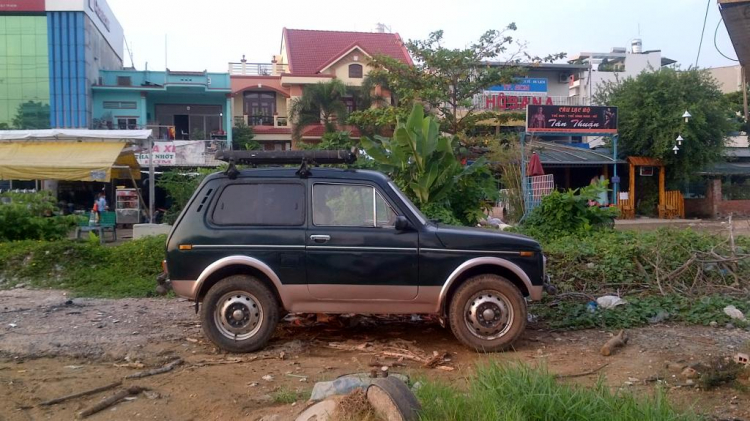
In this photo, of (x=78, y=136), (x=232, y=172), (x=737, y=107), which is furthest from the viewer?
(x=737, y=107)

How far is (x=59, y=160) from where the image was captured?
1559 cm

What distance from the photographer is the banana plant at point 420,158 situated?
10555 mm

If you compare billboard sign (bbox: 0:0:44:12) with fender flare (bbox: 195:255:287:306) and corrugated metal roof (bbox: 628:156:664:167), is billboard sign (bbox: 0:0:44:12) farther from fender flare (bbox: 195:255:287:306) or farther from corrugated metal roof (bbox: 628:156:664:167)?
fender flare (bbox: 195:255:287:306)

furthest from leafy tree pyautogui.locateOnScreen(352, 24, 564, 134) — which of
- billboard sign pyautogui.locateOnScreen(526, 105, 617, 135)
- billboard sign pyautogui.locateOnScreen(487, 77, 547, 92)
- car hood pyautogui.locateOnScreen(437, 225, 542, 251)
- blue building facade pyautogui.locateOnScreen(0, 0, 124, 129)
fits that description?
car hood pyautogui.locateOnScreen(437, 225, 542, 251)

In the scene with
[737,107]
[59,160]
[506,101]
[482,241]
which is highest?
[506,101]

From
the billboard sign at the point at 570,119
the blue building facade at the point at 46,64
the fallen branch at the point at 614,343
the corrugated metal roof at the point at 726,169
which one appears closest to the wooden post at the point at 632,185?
the corrugated metal roof at the point at 726,169

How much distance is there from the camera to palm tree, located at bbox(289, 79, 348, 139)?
110 feet

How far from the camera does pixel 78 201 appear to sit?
27.4 meters

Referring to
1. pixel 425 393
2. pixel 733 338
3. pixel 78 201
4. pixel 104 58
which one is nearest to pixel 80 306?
pixel 425 393

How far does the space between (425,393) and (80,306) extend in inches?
247

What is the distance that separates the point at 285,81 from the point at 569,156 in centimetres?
1527

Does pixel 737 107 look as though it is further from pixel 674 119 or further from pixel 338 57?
pixel 338 57

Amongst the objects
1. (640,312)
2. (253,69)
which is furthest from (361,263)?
(253,69)

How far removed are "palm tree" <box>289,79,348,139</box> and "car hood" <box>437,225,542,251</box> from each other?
2724cm
